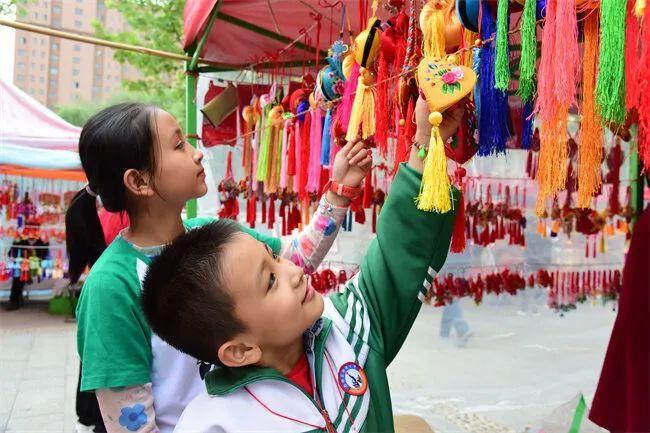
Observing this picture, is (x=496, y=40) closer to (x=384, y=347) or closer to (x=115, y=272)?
(x=384, y=347)

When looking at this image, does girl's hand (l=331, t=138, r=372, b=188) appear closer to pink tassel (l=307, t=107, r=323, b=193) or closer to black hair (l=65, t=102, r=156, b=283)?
black hair (l=65, t=102, r=156, b=283)

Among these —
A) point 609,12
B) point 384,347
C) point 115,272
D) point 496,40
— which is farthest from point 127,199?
point 609,12

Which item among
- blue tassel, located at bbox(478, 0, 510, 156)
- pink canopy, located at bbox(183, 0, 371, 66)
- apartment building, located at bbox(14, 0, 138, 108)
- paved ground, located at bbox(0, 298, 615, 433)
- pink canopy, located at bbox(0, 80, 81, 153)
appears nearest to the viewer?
blue tassel, located at bbox(478, 0, 510, 156)

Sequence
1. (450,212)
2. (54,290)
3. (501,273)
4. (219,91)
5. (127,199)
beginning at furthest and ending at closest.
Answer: (54,290)
(501,273)
(219,91)
(127,199)
(450,212)

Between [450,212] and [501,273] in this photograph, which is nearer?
[450,212]

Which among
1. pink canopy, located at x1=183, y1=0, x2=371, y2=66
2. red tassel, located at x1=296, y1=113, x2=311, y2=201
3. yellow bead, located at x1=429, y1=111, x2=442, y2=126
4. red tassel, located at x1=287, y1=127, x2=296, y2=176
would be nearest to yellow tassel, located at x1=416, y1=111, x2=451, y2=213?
yellow bead, located at x1=429, y1=111, x2=442, y2=126

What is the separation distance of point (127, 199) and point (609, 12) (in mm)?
838

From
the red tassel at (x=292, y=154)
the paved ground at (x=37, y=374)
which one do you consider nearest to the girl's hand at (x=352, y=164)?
the red tassel at (x=292, y=154)

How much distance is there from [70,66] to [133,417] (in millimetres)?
21377

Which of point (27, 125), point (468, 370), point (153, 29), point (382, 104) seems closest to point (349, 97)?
point (382, 104)

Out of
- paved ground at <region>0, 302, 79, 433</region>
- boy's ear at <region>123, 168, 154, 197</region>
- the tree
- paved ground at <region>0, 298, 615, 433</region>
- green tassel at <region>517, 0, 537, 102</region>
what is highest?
the tree

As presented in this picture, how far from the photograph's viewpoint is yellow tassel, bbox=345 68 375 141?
3.42ft

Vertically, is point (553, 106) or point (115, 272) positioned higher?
point (553, 106)

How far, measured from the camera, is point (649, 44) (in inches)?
21.0
